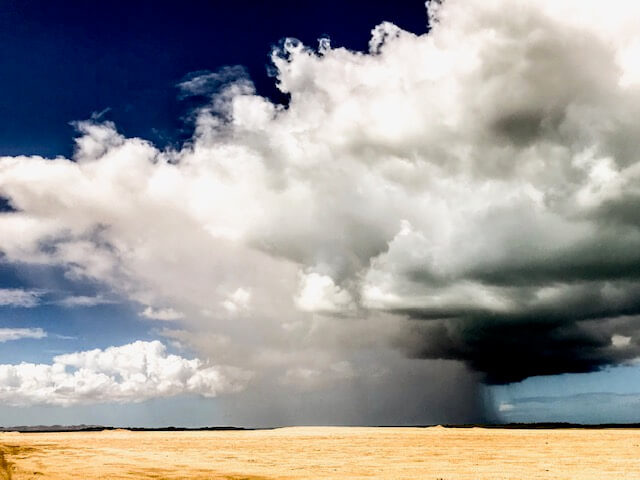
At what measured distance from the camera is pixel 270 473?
173 feet

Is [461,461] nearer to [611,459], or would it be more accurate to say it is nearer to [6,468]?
[611,459]

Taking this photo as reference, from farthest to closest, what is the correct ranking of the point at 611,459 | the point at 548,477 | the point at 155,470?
the point at 611,459 → the point at 155,470 → the point at 548,477

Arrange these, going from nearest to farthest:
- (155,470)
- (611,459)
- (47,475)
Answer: (47,475) < (155,470) < (611,459)

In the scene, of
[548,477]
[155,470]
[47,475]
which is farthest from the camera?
[155,470]

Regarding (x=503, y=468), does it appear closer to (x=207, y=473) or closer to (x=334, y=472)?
(x=334, y=472)

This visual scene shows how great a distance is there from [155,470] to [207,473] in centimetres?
761

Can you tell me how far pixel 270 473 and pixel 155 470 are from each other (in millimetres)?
13550

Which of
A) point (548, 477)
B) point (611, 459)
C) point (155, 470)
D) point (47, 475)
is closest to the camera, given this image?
point (548, 477)

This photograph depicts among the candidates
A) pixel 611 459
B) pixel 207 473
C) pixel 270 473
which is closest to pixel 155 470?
pixel 207 473

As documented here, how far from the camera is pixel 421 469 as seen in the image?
180ft

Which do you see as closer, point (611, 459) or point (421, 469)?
point (421, 469)

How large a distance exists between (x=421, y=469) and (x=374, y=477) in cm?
872

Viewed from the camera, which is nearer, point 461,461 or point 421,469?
point 421,469

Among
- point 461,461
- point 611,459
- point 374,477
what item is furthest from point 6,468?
point 611,459
